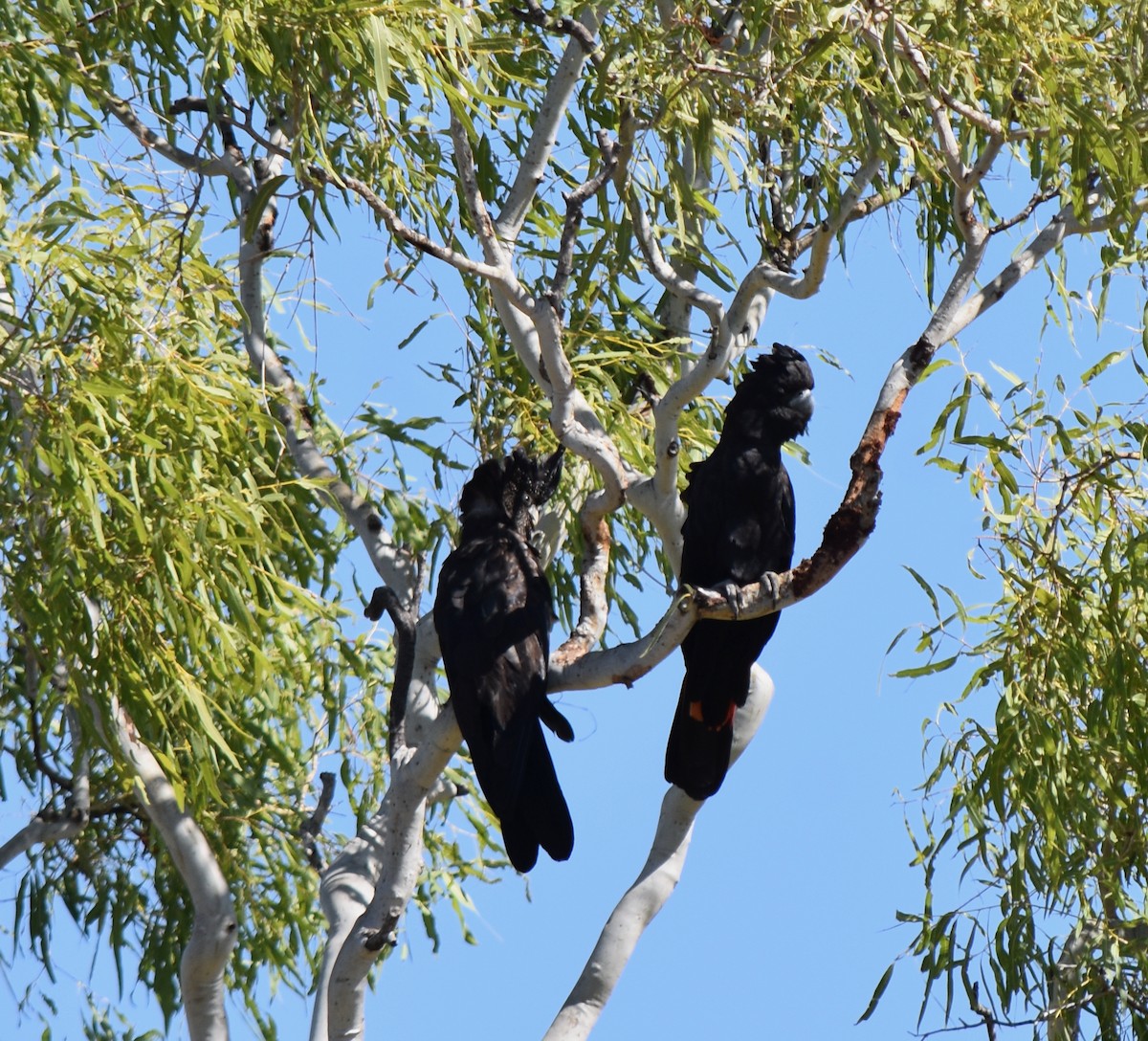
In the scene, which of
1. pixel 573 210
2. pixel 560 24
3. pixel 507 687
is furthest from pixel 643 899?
pixel 560 24

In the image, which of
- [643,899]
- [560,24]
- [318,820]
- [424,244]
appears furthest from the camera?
[318,820]

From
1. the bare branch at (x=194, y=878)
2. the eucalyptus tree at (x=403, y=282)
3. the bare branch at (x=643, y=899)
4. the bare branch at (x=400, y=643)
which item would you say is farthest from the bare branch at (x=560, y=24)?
the bare branch at (x=194, y=878)

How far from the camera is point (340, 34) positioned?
2.72 m

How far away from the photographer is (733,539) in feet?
11.5

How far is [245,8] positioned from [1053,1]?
1.63 metres

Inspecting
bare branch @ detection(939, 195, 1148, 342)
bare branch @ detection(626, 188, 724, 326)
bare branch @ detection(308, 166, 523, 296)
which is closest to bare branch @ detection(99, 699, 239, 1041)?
bare branch @ detection(308, 166, 523, 296)

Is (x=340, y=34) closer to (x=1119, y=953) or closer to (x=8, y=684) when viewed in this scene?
(x=8, y=684)

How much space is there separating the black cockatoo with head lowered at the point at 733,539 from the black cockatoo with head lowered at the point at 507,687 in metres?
0.31

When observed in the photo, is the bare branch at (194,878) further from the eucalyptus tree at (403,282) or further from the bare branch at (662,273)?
the bare branch at (662,273)

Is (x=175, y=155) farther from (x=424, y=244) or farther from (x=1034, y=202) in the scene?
(x=1034, y=202)

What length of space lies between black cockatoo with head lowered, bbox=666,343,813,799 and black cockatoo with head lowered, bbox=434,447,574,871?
307 mm

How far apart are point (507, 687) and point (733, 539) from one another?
2.17 feet

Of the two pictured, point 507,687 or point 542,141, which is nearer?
point 542,141

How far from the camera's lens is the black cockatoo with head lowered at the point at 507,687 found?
325cm
